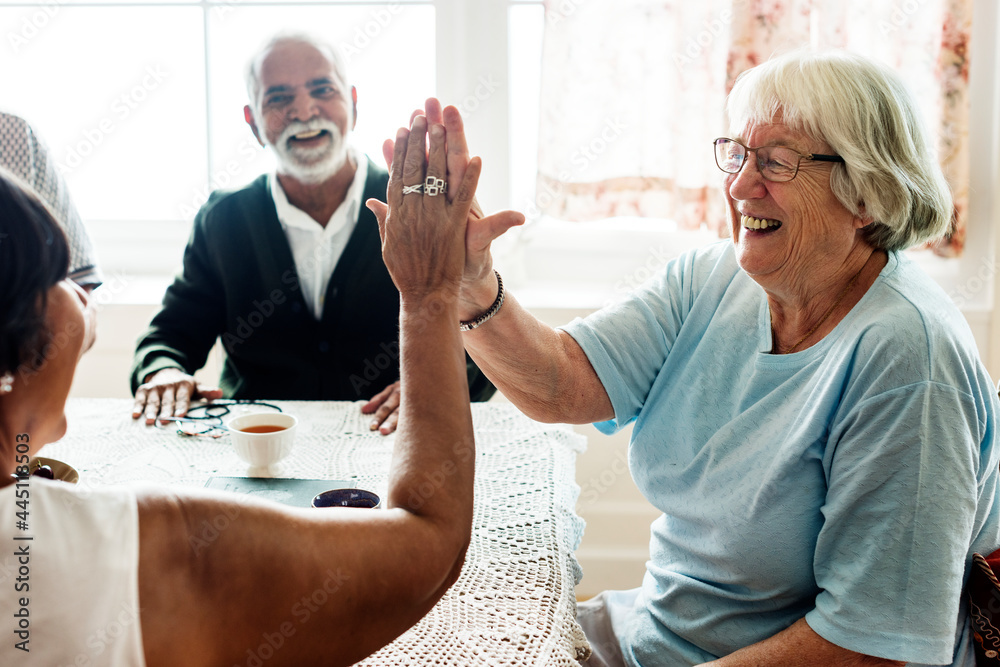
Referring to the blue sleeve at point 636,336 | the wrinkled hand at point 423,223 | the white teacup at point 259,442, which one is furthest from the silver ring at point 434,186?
the white teacup at point 259,442

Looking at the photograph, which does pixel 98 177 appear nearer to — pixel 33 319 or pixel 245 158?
pixel 245 158

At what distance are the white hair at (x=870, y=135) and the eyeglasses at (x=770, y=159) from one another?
31mm

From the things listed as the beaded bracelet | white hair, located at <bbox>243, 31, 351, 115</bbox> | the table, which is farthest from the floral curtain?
the beaded bracelet

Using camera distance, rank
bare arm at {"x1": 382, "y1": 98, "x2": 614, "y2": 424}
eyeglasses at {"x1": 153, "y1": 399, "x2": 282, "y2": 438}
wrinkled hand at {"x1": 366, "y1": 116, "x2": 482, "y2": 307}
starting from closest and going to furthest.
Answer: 1. wrinkled hand at {"x1": 366, "y1": 116, "x2": 482, "y2": 307}
2. bare arm at {"x1": 382, "y1": 98, "x2": 614, "y2": 424}
3. eyeglasses at {"x1": 153, "y1": 399, "x2": 282, "y2": 438}

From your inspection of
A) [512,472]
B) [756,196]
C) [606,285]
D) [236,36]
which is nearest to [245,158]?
[236,36]

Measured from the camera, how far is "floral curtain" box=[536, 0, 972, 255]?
2.44m

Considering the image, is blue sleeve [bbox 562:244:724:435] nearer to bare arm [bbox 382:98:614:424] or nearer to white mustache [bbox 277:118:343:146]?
bare arm [bbox 382:98:614:424]

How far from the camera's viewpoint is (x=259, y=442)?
1.37 meters

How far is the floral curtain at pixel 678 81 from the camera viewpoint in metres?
2.44

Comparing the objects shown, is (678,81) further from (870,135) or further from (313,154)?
(870,135)

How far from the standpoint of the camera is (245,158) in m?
2.94

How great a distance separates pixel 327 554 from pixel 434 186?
0.51 meters

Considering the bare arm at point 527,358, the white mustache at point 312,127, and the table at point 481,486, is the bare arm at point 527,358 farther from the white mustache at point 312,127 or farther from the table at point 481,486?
the white mustache at point 312,127

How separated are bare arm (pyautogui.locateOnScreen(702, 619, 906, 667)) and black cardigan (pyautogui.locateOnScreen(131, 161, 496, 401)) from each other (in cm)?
116
